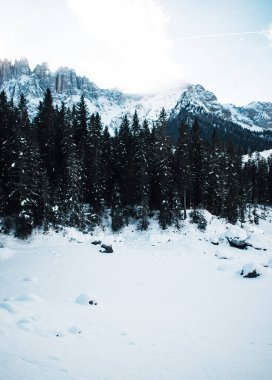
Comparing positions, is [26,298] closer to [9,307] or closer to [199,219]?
[9,307]

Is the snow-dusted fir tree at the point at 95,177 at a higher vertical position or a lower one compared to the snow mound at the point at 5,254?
higher

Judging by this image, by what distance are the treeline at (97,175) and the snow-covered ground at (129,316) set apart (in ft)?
30.0

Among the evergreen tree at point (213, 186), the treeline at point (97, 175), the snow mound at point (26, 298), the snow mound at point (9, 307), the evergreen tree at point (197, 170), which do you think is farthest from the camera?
the evergreen tree at point (213, 186)

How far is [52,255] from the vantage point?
24.5m

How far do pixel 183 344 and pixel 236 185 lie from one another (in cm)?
5171

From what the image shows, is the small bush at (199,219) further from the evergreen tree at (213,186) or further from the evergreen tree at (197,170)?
the evergreen tree at (213,186)

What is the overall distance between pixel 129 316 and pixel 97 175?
33.4m

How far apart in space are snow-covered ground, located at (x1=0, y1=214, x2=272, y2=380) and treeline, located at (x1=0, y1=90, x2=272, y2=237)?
30.0ft

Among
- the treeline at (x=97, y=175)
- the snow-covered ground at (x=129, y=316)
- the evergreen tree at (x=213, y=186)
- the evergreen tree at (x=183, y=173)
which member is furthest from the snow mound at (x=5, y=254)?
the evergreen tree at (x=213, y=186)

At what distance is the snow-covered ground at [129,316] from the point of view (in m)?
7.82

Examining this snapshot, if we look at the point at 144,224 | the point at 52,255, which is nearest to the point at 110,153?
the point at 144,224

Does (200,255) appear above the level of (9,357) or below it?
below

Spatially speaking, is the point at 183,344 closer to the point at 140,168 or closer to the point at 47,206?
the point at 47,206

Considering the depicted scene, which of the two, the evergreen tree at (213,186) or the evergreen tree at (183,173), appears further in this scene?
the evergreen tree at (213,186)
